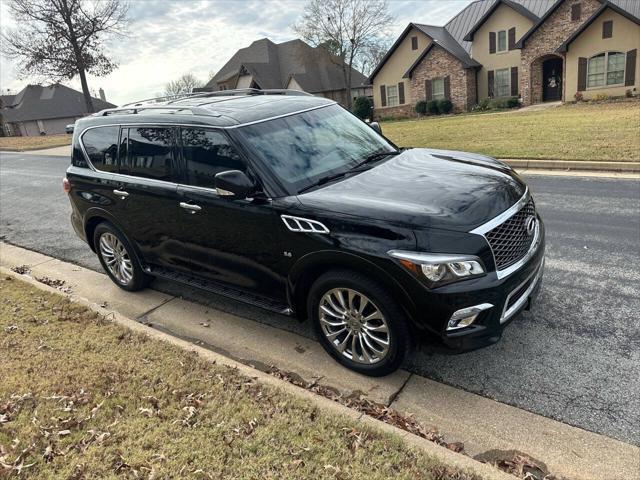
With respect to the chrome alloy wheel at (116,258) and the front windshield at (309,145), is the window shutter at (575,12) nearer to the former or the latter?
the front windshield at (309,145)

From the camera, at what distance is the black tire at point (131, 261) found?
5.27 m

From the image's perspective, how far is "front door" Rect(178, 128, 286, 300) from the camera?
3826 mm

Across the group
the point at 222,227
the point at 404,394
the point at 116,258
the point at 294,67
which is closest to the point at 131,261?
the point at 116,258

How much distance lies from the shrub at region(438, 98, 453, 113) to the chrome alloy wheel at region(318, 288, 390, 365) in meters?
30.2

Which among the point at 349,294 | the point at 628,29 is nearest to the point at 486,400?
the point at 349,294

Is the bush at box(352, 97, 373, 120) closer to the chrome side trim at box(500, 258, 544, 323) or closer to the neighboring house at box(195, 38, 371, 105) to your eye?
the neighboring house at box(195, 38, 371, 105)

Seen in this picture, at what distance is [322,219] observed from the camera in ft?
11.2

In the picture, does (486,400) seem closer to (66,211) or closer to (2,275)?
(2,275)

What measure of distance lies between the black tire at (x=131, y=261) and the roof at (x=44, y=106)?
64.9 m

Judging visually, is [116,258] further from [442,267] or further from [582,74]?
[582,74]

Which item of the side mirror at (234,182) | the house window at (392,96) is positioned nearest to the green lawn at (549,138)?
the side mirror at (234,182)

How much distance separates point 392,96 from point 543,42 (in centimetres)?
1098

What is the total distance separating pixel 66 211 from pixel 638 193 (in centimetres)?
1066

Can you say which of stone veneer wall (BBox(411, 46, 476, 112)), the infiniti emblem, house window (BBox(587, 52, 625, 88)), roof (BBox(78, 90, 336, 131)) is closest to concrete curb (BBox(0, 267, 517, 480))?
the infiniti emblem
